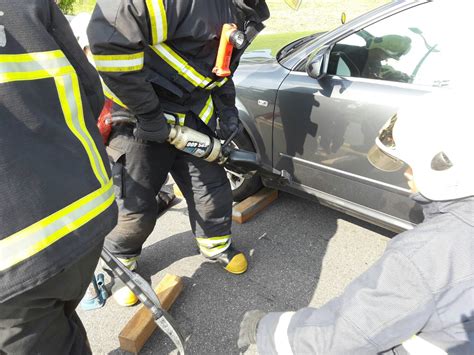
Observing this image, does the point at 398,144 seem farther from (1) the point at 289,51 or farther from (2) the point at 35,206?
(1) the point at 289,51

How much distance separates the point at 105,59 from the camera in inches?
56.9

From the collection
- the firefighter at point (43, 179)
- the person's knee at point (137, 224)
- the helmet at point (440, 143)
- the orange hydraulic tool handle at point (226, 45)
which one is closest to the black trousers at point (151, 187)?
the person's knee at point (137, 224)

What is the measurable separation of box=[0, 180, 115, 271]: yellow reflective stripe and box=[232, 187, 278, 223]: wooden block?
1.77 metres

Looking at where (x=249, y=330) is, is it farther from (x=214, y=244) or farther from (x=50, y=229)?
(x=50, y=229)

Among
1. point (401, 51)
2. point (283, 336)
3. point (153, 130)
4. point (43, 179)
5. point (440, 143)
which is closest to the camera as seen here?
point (43, 179)

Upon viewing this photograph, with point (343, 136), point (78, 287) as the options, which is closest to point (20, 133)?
point (78, 287)

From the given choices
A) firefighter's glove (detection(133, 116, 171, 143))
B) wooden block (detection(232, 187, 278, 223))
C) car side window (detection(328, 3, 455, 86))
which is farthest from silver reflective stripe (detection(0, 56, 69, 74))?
wooden block (detection(232, 187, 278, 223))

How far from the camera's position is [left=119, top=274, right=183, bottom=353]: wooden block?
5.75 ft

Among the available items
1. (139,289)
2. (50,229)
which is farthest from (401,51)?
(50,229)

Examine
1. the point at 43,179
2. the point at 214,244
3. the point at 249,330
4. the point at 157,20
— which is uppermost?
the point at 157,20

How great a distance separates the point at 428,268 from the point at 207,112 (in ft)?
4.48

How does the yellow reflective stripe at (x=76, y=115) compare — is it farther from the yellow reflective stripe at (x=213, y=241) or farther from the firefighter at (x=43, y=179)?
the yellow reflective stripe at (x=213, y=241)

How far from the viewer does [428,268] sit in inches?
35.8

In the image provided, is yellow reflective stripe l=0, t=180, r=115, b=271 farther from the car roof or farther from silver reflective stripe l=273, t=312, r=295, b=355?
the car roof
